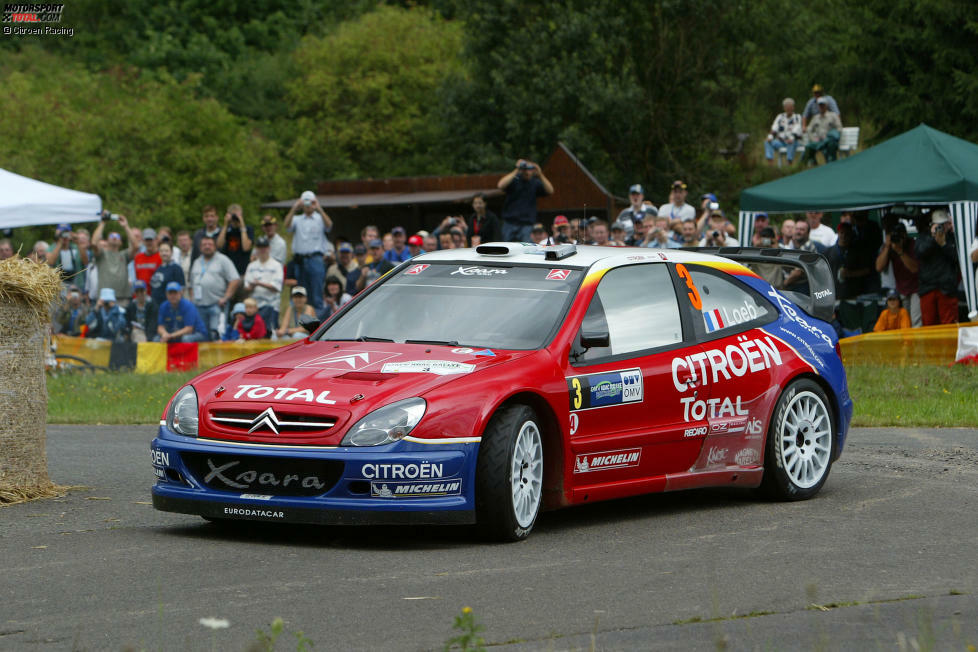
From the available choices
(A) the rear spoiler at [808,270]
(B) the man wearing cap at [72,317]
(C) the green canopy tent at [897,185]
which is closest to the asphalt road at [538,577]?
(A) the rear spoiler at [808,270]

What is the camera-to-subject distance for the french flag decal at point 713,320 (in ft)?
29.8

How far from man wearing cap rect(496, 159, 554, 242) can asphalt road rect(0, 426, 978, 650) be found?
1015cm

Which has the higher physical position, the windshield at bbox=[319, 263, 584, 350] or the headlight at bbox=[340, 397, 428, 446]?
the windshield at bbox=[319, 263, 584, 350]

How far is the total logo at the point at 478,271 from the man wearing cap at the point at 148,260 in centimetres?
1338

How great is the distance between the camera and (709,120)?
5166 centimetres

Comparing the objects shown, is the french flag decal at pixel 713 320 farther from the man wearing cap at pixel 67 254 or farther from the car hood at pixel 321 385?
the man wearing cap at pixel 67 254

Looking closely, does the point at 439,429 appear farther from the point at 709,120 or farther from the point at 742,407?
the point at 709,120

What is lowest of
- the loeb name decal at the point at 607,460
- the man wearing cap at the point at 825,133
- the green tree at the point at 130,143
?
the loeb name decal at the point at 607,460

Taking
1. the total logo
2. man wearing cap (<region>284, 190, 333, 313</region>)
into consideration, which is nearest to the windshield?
the total logo

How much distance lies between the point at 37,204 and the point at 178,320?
7.78ft

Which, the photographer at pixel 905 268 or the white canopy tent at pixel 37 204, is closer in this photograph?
the photographer at pixel 905 268

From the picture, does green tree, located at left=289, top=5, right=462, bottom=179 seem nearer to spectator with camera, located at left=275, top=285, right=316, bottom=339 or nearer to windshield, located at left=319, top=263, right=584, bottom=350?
spectator with camera, located at left=275, top=285, right=316, bottom=339

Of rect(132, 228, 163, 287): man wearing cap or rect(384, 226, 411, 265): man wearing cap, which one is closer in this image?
rect(384, 226, 411, 265): man wearing cap

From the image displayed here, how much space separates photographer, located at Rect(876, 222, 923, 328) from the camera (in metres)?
18.7
